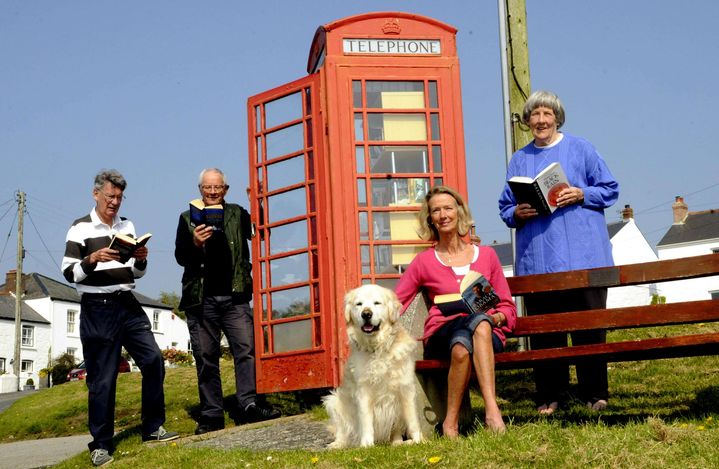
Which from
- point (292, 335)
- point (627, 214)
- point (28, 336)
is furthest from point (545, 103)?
point (28, 336)

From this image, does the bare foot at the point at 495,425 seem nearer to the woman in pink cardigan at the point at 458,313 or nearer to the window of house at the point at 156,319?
the woman in pink cardigan at the point at 458,313

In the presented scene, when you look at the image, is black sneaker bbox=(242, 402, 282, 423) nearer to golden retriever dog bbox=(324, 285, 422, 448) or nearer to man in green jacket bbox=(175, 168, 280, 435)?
man in green jacket bbox=(175, 168, 280, 435)

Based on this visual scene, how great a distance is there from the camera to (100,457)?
5.94 meters

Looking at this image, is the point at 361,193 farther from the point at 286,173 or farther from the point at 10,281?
the point at 10,281

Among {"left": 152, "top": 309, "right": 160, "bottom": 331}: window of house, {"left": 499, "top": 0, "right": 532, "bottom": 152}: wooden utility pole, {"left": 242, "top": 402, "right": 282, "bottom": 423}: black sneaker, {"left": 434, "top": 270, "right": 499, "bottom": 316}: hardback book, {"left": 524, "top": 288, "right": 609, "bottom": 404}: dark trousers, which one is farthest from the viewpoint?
{"left": 152, "top": 309, "right": 160, "bottom": 331}: window of house

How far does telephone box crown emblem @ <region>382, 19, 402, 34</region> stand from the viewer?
26.5ft

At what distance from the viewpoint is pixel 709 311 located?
14.2 feet

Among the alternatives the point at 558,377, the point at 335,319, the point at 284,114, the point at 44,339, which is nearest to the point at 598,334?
the point at 558,377

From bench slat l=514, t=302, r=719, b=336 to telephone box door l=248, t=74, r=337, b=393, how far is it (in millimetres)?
3021

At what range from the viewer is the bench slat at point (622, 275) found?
4465 millimetres

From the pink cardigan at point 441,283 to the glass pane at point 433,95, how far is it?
3.08 m

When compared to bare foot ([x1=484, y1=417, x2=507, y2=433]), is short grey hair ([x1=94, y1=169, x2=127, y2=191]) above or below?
above

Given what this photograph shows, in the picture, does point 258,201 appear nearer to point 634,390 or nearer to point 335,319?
point 335,319

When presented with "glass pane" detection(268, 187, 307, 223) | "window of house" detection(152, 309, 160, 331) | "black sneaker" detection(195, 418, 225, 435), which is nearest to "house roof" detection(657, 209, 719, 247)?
"window of house" detection(152, 309, 160, 331)
